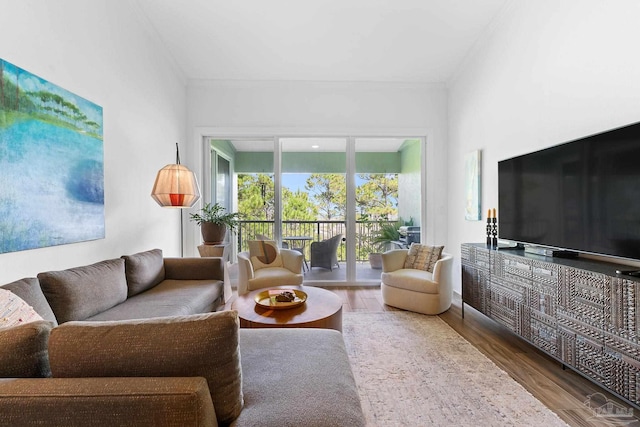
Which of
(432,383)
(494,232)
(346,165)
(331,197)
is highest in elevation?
(346,165)

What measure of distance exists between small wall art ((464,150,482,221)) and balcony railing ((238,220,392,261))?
4.08ft

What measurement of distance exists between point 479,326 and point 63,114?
384cm

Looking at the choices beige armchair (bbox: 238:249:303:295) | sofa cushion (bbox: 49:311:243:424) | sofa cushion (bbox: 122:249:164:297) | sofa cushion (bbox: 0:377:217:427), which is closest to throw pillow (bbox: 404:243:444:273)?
beige armchair (bbox: 238:249:303:295)

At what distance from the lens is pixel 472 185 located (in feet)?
12.0

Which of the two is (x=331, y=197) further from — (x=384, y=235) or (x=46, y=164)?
(x=46, y=164)

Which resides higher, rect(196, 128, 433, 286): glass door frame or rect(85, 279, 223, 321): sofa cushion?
rect(196, 128, 433, 286): glass door frame

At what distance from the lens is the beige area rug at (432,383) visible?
165 centimetres

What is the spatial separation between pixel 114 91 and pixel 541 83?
3.75 metres

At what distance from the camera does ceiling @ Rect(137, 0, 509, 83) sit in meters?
2.95

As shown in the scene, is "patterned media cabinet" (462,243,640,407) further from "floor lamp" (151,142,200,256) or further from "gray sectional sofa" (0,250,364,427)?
"floor lamp" (151,142,200,256)

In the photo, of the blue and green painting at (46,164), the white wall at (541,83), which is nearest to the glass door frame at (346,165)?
the white wall at (541,83)

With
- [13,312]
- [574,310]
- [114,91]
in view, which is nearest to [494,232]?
[574,310]

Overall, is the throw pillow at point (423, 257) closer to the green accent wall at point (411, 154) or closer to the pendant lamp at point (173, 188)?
→ the green accent wall at point (411, 154)

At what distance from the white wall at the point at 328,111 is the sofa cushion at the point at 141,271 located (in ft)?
5.03
